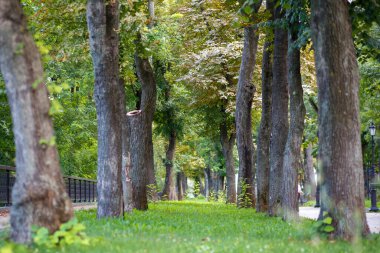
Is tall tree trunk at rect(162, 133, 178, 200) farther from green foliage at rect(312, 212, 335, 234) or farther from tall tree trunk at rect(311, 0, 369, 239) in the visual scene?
green foliage at rect(312, 212, 335, 234)

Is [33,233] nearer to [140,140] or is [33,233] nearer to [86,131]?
[140,140]

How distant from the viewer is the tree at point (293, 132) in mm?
15172

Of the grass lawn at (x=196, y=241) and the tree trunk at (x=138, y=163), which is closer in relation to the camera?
the grass lawn at (x=196, y=241)

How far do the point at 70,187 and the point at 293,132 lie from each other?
17229 mm

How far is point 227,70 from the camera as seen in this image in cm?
3253

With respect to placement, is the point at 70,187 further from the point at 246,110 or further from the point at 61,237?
the point at 61,237

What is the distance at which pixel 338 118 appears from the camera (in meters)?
9.94

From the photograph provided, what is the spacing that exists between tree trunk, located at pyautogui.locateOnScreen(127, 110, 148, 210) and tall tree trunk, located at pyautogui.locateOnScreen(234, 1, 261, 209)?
4.92 metres

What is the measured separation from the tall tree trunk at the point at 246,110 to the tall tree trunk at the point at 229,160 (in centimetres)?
751

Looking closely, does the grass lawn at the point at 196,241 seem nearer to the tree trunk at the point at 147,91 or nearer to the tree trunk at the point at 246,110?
the tree trunk at the point at 147,91

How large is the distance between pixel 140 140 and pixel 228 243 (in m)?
12.7

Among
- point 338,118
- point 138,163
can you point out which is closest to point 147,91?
point 138,163

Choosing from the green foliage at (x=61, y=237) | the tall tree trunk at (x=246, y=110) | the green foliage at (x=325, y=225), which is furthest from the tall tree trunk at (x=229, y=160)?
the green foliage at (x=61, y=237)

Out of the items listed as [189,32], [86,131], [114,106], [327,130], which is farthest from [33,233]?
[86,131]
